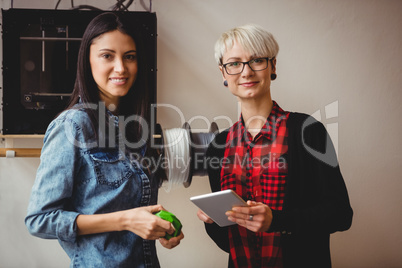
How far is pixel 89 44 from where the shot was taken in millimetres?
1044

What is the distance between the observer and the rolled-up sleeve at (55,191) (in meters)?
0.89

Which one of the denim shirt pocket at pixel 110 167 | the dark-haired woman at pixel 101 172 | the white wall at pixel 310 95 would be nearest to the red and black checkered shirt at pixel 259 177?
the dark-haired woman at pixel 101 172

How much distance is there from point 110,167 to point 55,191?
0.55ft

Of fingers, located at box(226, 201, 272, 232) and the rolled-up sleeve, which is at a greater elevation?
the rolled-up sleeve

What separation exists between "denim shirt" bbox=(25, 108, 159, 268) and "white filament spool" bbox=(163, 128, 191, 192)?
43 centimetres

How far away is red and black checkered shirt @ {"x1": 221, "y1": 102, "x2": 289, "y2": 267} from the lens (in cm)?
123

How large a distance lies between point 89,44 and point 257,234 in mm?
958

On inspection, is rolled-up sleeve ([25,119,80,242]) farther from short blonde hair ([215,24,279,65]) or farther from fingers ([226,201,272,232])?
short blonde hair ([215,24,279,65])

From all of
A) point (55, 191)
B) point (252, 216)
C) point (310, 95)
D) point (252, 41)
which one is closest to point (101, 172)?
point (55, 191)

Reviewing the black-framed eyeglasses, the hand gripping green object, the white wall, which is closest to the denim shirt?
the hand gripping green object

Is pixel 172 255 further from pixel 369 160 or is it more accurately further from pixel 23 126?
pixel 369 160

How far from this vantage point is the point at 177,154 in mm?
1515

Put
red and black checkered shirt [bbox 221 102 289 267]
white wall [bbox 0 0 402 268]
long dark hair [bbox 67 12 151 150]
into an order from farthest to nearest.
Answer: white wall [bbox 0 0 402 268], red and black checkered shirt [bbox 221 102 289 267], long dark hair [bbox 67 12 151 150]

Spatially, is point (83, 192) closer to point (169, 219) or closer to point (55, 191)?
point (55, 191)
